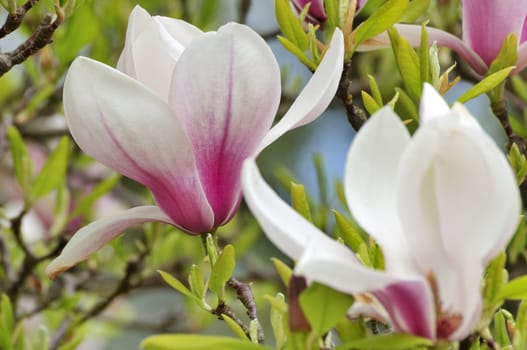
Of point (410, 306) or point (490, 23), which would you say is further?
point (490, 23)

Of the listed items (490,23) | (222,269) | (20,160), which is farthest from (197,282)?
(20,160)

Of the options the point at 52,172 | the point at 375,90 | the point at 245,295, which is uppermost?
the point at 375,90

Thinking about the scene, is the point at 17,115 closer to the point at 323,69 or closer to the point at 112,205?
the point at 112,205

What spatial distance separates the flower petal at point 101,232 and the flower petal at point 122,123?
3cm

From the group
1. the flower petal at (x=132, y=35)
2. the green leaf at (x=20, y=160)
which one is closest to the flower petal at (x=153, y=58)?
the flower petal at (x=132, y=35)

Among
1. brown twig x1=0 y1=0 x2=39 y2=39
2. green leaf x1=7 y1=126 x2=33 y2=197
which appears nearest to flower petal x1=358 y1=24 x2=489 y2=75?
brown twig x1=0 y1=0 x2=39 y2=39

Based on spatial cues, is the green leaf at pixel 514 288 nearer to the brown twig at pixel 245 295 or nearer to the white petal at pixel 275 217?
the white petal at pixel 275 217

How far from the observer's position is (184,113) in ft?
1.59

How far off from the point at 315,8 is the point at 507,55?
0.14 meters

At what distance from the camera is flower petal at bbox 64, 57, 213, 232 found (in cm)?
47

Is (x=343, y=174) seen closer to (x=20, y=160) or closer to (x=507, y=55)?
(x=507, y=55)

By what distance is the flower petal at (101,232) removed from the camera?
1.72 feet

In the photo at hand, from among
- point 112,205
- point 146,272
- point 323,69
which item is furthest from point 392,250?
point 112,205

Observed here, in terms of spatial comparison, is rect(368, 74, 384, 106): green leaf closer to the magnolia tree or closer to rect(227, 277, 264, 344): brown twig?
the magnolia tree
